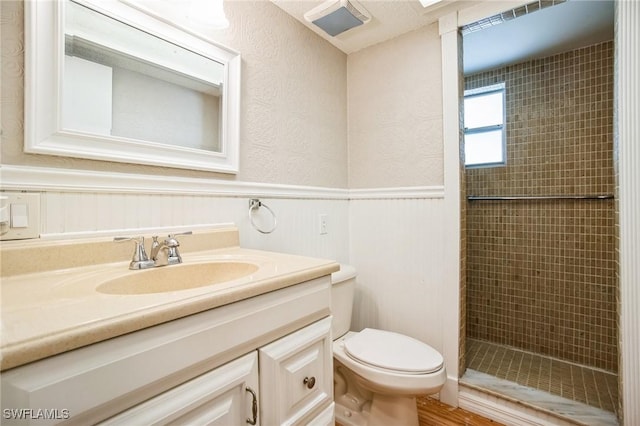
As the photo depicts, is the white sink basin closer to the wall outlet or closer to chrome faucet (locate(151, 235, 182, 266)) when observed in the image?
chrome faucet (locate(151, 235, 182, 266))

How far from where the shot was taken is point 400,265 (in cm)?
180

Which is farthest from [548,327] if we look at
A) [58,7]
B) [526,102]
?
[58,7]

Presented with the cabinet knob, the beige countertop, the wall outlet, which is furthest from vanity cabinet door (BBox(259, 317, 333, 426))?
the wall outlet

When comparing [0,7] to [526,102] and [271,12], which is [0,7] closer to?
[271,12]

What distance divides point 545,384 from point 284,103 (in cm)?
213

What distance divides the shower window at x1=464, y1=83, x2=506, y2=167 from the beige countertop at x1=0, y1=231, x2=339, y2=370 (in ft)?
6.61

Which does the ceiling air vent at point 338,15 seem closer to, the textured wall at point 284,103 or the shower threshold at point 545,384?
the textured wall at point 284,103

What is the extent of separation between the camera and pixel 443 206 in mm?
1632

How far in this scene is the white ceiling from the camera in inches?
60.8

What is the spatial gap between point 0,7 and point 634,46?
81.9 inches

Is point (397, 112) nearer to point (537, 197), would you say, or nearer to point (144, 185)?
point (537, 197)

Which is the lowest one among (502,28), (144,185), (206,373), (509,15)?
(206,373)

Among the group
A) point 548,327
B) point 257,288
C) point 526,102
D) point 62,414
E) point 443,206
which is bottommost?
point 548,327

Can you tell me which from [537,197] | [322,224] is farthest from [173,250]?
[537,197]
